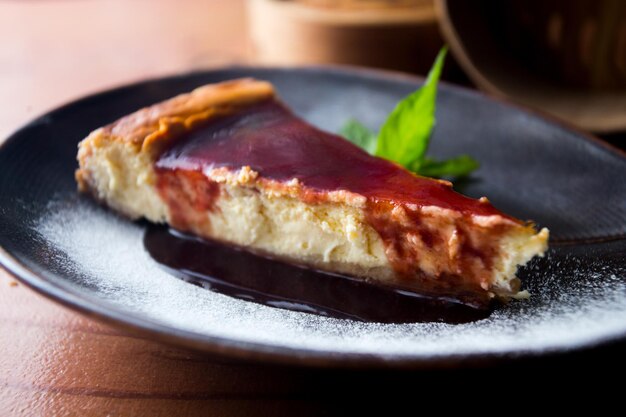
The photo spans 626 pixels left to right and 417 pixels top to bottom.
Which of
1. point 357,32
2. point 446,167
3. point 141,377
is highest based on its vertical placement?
point 357,32

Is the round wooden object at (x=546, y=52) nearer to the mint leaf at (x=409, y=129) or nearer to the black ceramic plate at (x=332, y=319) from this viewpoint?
the black ceramic plate at (x=332, y=319)

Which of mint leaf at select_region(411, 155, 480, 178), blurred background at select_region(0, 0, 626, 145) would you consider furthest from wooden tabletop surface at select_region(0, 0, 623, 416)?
blurred background at select_region(0, 0, 626, 145)

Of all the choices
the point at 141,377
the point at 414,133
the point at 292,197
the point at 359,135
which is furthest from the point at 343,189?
the point at 141,377

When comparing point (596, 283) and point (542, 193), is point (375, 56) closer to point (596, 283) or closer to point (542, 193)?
point (542, 193)

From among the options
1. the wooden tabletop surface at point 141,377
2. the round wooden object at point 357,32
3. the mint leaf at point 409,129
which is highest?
the round wooden object at point 357,32

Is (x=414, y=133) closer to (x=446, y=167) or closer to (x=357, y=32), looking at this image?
(x=446, y=167)

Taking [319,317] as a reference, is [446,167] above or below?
above

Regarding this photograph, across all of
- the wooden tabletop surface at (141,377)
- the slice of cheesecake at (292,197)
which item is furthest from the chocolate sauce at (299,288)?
the wooden tabletop surface at (141,377)

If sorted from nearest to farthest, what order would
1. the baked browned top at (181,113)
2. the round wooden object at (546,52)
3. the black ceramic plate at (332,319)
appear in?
the black ceramic plate at (332,319), the baked browned top at (181,113), the round wooden object at (546,52)
